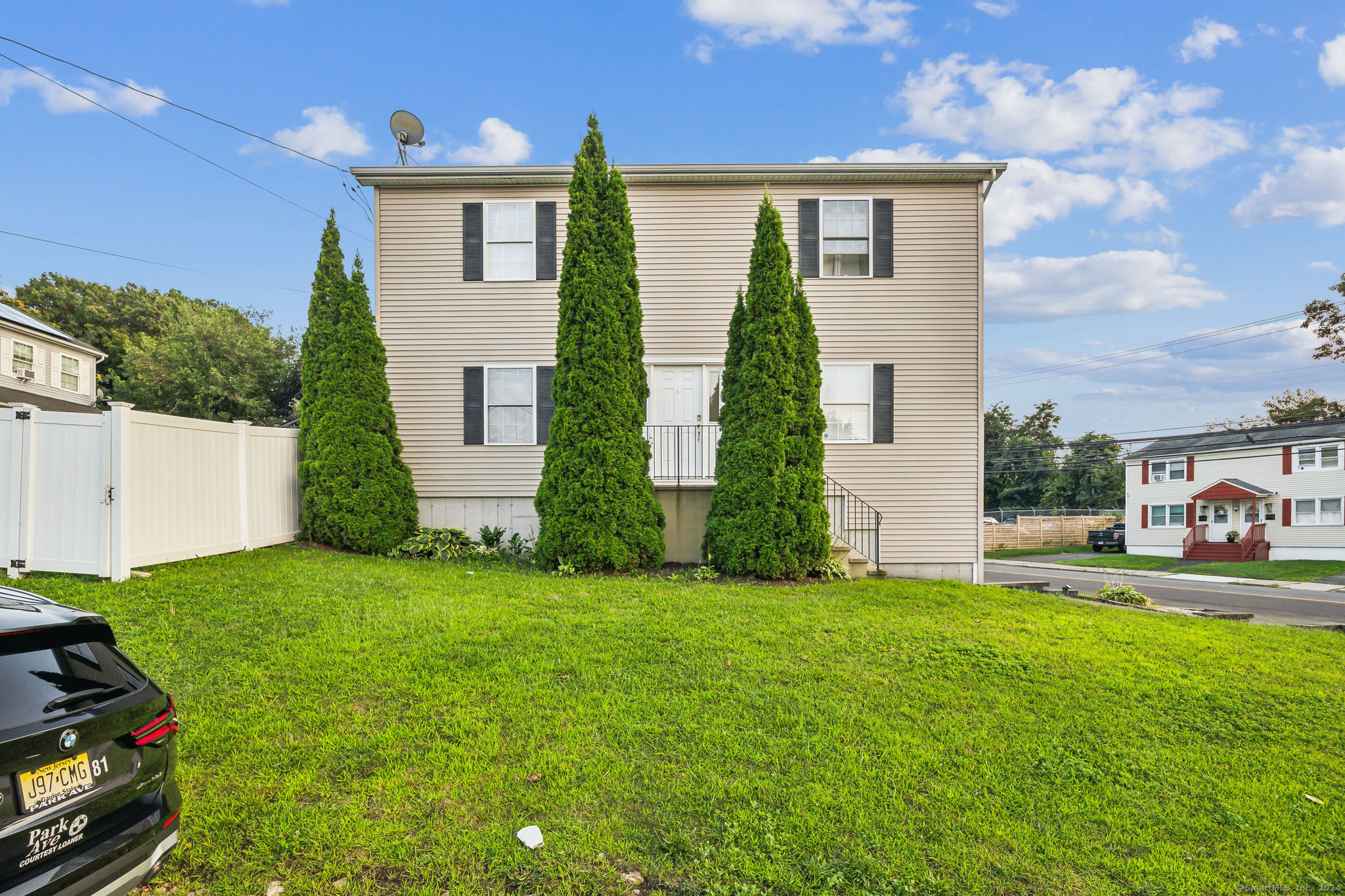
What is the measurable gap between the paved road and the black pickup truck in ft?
39.3

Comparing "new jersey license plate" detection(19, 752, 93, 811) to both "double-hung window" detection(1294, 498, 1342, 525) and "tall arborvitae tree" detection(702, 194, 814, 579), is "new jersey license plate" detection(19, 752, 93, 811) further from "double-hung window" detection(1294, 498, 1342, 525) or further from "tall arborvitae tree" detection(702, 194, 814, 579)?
"double-hung window" detection(1294, 498, 1342, 525)

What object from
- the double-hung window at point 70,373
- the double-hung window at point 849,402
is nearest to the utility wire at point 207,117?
the double-hung window at point 849,402

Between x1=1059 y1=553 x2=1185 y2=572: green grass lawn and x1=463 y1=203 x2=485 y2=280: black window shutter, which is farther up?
x1=463 y1=203 x2=485 y2=280: black window shutter

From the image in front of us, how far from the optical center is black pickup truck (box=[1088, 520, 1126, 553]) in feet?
97.3

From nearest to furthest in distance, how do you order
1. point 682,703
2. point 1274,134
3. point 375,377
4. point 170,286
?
point 682,703, point 375,377, point 1274,134, point 170,286

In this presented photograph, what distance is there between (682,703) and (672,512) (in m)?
5.58

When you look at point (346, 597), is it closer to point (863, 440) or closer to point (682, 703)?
point (682, 703)

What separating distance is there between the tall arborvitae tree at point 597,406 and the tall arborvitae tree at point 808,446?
1985 mm

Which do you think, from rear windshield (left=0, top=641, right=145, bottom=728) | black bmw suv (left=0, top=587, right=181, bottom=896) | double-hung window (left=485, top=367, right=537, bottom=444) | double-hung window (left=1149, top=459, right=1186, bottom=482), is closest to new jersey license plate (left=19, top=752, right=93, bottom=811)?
black bmw suv (left=0, top=587, right=181, bottom=896)

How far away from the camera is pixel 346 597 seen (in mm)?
5879

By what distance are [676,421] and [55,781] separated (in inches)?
347

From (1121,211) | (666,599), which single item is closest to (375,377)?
(666,599)

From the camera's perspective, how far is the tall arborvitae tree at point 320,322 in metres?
8.80

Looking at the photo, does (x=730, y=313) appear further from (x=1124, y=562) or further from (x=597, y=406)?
(x=1124, y=562)
